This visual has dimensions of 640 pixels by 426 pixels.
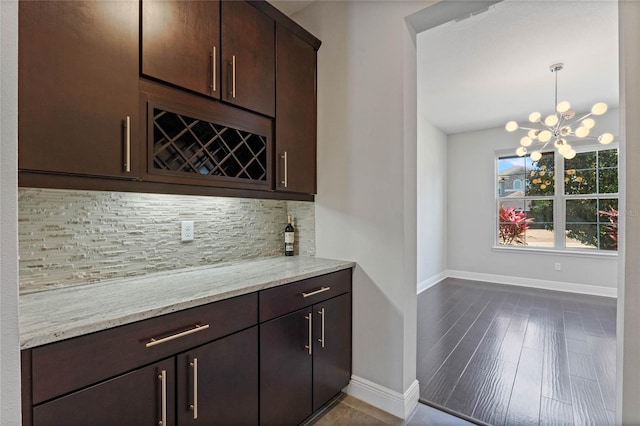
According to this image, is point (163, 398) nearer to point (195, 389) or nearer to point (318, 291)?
point (195, 389)

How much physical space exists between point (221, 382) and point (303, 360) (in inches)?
20.7

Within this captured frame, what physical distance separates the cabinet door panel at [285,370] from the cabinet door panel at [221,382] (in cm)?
6

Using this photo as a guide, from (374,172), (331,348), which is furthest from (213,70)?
(331,348)

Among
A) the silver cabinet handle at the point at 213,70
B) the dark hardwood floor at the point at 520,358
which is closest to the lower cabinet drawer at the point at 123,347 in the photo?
the silver cabinet handle at the point at 213,70

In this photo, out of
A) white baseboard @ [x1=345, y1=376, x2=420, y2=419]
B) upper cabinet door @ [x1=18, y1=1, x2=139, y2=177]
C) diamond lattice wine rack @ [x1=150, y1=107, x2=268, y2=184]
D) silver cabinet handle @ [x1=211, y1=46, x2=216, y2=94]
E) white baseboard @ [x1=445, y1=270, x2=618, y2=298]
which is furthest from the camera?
white baseboard @ [x1=445, y1=270, x2=618, y2=298]

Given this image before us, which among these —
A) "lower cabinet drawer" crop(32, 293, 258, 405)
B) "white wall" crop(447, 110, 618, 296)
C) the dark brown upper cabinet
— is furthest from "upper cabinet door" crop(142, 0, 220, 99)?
"white wall" crop(447, 110, 618, 296)

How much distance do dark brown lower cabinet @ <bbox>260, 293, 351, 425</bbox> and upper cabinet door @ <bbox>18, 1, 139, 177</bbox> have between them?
1.05 m

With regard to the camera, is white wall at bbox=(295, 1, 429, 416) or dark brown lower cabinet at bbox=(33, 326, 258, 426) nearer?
dark brown lower cabinet at bbox=(33, 326, 258, 426)

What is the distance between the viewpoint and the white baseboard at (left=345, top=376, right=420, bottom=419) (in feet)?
6.01

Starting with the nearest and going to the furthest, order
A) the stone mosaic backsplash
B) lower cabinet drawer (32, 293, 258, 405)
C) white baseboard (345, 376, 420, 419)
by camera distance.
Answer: lower cabinet drawer (32, 293, 258, 405) → the stone mosaic backsplash → white baseboard (345, 376, 420, 419)

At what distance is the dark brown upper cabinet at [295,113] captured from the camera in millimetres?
1921

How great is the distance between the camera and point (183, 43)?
1.43 metres

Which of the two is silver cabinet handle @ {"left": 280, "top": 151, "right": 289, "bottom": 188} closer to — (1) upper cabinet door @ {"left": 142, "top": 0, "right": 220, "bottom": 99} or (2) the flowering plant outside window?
(1) upper cabinet door @ {"left": 142, "top": 0, "right": 220, "bottom": 99}

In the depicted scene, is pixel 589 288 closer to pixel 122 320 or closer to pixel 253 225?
pixel 253 225
